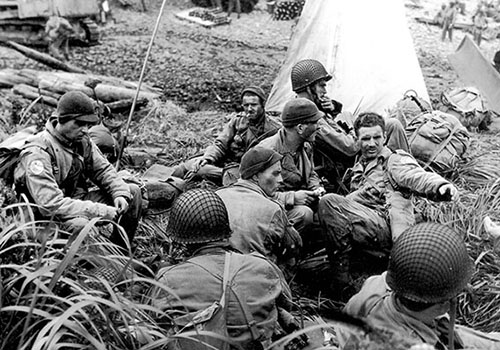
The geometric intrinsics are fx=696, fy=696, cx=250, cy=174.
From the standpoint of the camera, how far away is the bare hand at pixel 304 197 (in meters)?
→ 5.59

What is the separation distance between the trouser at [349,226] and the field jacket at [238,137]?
1.38m

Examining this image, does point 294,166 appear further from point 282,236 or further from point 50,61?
point 50,61

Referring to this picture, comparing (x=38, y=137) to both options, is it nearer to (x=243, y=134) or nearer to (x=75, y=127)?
(x=75, y=127)

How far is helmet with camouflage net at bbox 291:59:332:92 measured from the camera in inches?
257

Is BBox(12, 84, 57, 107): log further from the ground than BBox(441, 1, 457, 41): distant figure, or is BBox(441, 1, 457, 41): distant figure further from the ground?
BBox(12, 84, 57, 107): log

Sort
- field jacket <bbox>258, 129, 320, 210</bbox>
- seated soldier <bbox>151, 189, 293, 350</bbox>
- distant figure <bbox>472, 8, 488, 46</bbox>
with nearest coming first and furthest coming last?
seated soldier <bbox>151, 189, 293, 350</bbox> → field jacket <bbox>258, 129, 320, 210</bbox> → distant figure <bbox>472, 8, 488, 46</bbox>

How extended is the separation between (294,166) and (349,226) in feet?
2.76

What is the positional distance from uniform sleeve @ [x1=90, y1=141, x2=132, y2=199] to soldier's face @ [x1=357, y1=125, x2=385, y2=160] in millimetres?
1855

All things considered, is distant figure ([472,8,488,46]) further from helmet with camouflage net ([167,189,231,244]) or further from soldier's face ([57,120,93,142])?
helmet with camouflage net ([167,189,231,244])

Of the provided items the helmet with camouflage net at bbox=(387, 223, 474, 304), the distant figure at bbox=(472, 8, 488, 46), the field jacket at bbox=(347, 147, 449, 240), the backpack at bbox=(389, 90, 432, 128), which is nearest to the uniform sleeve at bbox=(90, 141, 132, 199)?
the field jacket at bbox=(347, 147, 449, 240)

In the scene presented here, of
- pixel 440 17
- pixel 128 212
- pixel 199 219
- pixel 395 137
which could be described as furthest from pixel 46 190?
pixel 440 17

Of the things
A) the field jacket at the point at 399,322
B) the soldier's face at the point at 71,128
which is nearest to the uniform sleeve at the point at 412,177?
the field jacket at the point at 399,322

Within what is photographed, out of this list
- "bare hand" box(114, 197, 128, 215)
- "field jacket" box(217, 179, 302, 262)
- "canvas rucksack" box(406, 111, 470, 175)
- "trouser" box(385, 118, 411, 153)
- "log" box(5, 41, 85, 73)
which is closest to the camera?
"field jacket" box(217, 179, 302, 262)

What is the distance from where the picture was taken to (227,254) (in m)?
3.53
